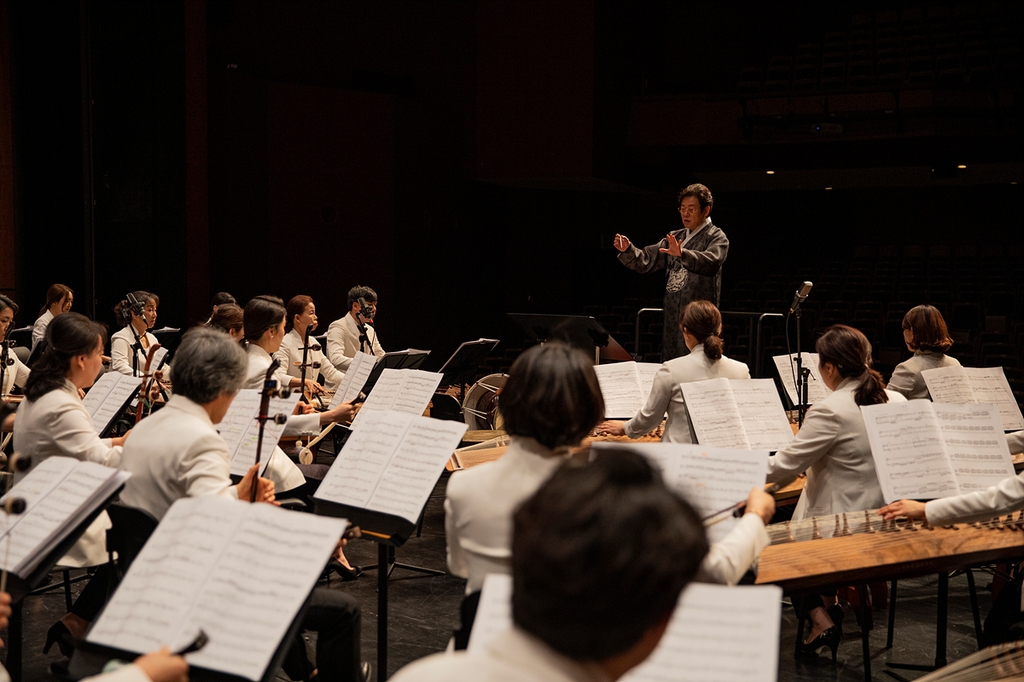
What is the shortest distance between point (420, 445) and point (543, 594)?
5.38ft

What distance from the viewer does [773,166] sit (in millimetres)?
12477

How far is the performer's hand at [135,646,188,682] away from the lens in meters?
1.45

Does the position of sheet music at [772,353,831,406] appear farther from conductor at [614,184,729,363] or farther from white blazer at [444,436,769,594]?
white blazer at [444,436,769,594]

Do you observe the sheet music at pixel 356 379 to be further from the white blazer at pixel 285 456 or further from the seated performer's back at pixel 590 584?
the seated performer's back at pixel 590 584

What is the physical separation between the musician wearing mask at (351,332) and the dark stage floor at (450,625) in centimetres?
293

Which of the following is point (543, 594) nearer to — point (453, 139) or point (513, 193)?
point (453, 139)

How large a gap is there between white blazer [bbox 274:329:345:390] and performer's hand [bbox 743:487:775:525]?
175 inches

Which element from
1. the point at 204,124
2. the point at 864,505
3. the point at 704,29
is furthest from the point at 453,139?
the point at 864,505

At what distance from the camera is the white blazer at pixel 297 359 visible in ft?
20.5

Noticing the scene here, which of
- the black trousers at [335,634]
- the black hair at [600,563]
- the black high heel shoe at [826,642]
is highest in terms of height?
the black hair at [600,563]

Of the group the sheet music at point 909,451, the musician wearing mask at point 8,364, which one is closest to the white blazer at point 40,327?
the musician wearing mask at point 8,364

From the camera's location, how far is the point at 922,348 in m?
4.90

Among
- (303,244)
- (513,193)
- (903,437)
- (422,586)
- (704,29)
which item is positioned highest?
(704,29)

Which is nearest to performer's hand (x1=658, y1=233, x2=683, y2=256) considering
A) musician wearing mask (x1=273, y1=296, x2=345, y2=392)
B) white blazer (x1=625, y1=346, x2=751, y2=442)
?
white blazer (x1=625, y1=346, x2=751, y2=442)
